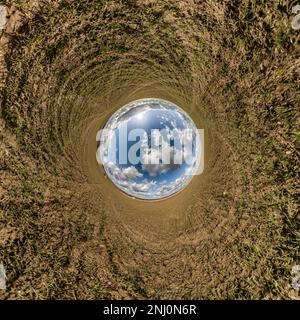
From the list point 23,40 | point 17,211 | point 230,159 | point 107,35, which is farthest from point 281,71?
point 17,211

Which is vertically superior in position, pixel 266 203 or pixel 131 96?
pixel 131 96

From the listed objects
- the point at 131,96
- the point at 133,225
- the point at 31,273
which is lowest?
the point at 31,273

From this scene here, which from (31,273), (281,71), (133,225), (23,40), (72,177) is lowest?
(31,273)

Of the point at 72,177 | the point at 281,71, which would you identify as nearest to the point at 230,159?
the point at 281,71

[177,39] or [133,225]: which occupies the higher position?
[177,39]

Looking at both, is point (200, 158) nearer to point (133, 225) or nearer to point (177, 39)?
point (133, 225)

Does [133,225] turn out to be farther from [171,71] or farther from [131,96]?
[171,71]
